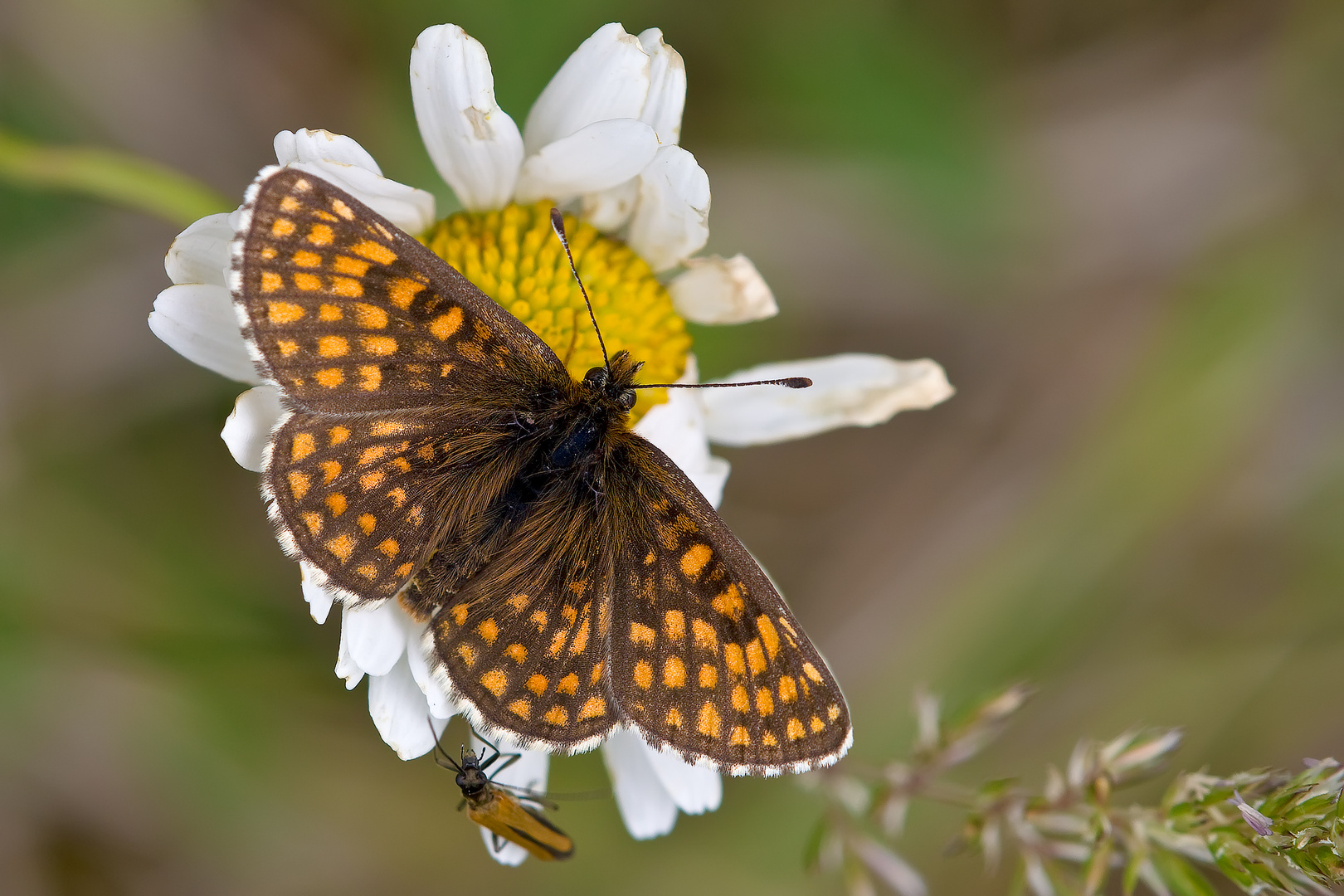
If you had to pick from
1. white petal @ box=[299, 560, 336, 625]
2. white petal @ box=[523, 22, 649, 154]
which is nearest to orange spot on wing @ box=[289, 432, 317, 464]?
white petal @ box=[299, 560, 336, 625]

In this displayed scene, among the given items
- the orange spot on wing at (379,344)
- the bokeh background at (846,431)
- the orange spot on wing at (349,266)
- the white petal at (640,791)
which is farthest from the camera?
the bokeh background at (846,431)

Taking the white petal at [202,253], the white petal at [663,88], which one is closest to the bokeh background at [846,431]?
the white petal at [663,88]

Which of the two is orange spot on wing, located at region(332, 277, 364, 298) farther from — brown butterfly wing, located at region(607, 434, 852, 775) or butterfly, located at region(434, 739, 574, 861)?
butterfly, located at region(434, 739, 574, 861)

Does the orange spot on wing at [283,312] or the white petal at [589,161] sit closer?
the orange spot on wing at [283,312]

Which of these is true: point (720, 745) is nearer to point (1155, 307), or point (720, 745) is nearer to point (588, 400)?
point (588, 400)

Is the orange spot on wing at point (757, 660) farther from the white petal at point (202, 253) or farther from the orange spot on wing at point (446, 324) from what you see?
the white petal at point (202, 253)

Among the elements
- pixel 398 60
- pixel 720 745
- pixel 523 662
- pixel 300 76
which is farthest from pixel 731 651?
pixel 300 76
